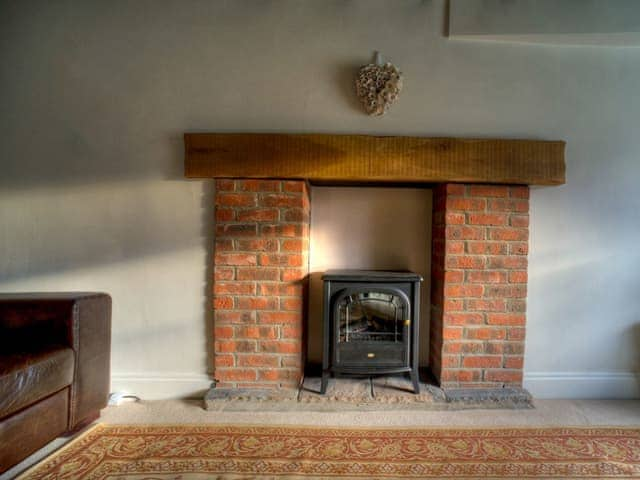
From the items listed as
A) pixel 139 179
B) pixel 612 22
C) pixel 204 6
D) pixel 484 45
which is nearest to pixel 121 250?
pixel 139 179

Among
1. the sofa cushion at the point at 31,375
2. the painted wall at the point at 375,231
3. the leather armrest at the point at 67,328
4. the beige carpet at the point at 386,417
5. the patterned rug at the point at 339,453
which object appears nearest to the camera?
the sofa cushion at the point at 31,375

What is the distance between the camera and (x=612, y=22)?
1776mm

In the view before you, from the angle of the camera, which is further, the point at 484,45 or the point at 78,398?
the point at 484,45

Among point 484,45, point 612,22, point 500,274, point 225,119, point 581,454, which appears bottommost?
point 581,454

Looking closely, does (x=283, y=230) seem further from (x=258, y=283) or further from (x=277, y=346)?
(x=277, y=346)

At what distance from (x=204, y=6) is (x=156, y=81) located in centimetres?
52

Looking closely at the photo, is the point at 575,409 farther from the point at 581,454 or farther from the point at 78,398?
the point at 78,398

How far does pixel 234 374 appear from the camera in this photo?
5.91ft

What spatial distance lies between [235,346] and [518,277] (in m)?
1.72

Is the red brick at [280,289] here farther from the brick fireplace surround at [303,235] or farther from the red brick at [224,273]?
the red brick at [224,273]

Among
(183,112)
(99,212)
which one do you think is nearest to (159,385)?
(99,212)

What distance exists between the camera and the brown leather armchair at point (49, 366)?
1.20 m

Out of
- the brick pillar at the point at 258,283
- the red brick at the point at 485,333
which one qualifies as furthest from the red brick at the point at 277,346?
the red brick at the point at 485,333

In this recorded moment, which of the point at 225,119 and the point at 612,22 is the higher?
the point at 612,22
